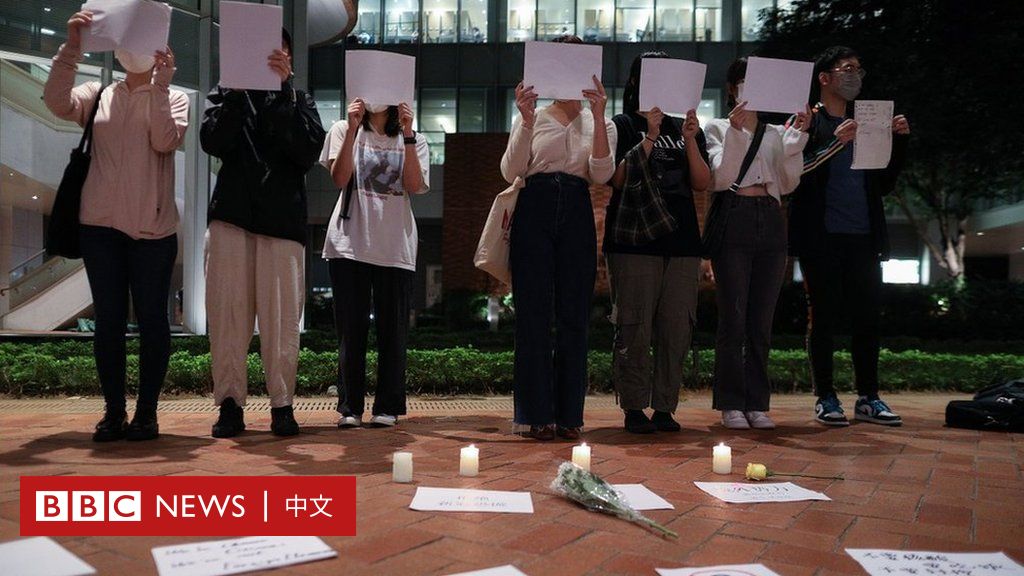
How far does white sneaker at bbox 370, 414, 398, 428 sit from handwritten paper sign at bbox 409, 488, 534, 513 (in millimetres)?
Result: 1484

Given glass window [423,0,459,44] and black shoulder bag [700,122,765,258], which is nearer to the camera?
black shoulder bag [700,122,765,258]

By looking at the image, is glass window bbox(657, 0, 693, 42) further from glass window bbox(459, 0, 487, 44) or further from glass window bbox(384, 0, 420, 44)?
glass window bbox(384, 0, 420, 44)

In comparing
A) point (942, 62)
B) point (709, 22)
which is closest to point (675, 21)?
point (709, 22)

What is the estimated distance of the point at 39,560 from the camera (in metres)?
1.70

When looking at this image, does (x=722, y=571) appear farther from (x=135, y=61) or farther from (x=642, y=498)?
(x=135, y=61)

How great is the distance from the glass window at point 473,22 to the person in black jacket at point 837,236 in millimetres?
19874

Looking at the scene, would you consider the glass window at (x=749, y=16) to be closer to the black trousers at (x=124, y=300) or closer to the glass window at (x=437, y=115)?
the glass window at (x=437, y=115)

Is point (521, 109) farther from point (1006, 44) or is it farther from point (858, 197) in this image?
point (1006, 44)

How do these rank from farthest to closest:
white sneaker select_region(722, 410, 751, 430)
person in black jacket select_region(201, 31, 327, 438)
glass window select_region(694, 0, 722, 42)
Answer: glass window select_region(694, 0, 722, 42), white sneaker select_region(722, 410, 751, 430), person in black jacket select_region(201, 31, 327, 438)

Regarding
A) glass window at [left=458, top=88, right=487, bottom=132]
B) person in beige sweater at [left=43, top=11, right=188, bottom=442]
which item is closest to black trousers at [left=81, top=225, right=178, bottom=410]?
person in beige sweater at [left=43, top=11, right=188, bottom=442]

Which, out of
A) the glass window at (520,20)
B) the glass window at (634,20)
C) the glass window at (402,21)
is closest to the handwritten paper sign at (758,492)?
the glass window at (634,20)

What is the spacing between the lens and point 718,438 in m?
3.71

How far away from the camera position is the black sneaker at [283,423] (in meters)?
3.57

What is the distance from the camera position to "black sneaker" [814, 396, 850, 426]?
4211mm
